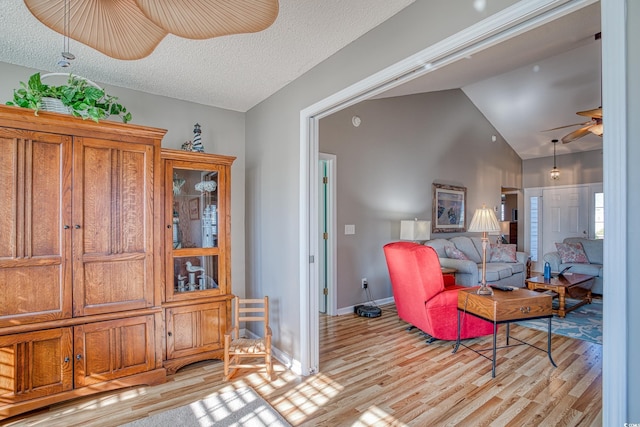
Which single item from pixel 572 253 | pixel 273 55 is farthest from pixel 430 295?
pixel 572 253

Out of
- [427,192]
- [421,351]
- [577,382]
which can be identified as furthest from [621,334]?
[427,192]

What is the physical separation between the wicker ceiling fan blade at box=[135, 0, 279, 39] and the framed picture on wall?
510 cm

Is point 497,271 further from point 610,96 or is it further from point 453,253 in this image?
point 610,96

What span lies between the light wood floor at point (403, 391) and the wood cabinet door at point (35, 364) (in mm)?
187

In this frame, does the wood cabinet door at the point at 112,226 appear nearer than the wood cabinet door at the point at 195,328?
Yes

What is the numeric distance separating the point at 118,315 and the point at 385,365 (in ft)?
7.47

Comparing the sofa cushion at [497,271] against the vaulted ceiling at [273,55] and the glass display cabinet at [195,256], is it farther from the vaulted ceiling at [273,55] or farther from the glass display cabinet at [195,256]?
the glass display cabinet at [195,256]

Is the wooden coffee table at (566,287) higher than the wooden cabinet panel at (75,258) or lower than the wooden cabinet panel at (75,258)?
lower

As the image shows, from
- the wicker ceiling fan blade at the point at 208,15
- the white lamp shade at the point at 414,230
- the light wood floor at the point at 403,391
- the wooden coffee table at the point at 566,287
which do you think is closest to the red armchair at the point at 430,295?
the light wood floor at the point at 403,391

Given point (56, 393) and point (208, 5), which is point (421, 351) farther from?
point (208, 5)

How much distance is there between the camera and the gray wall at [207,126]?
3119 mm

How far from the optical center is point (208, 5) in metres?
1.23

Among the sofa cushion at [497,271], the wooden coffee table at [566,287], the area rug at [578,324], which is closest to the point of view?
the area rug at [578,324]

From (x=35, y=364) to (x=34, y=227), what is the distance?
0.93 meters
